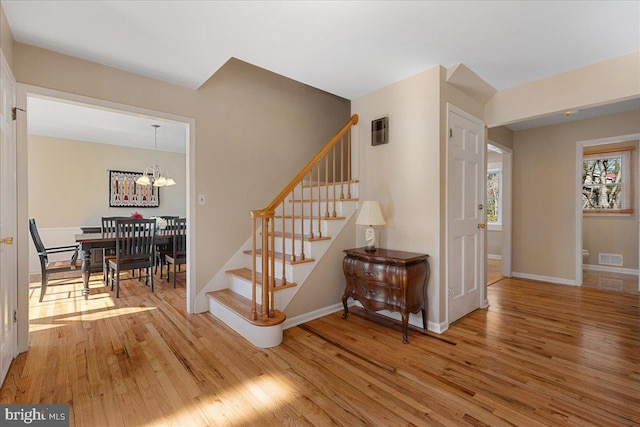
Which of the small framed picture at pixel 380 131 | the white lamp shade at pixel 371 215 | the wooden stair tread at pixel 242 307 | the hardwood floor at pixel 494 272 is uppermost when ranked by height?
the small framed picture at pixel 380 131

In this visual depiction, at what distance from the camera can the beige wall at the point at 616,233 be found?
16.0ft

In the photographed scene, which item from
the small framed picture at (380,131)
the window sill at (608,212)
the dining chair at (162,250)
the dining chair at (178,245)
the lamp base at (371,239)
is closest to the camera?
the lamp base at (371,239)

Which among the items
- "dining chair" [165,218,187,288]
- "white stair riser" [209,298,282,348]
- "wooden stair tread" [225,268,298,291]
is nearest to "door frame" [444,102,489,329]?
"wooden stair tread" [225,268,298,291]

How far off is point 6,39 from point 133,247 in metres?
2.50

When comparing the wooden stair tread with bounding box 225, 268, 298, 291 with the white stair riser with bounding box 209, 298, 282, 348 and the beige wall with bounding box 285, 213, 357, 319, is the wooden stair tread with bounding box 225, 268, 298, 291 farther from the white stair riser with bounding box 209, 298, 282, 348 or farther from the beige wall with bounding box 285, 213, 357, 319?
the white stair riser with bounding box 209, 298, 282, 348

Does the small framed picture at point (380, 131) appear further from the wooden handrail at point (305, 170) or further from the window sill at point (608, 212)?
the window sill at point (608, 212)

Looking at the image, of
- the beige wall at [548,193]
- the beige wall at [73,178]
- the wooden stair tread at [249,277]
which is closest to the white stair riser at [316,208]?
the wooden stair tread at [249,277]

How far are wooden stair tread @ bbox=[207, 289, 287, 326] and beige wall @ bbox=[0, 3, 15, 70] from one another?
2.39m

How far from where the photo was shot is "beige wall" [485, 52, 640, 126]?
253 cm

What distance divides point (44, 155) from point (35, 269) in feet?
6.55

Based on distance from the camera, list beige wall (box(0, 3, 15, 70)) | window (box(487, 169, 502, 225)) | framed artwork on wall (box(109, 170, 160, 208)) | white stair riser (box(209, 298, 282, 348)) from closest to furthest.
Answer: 1. beige wall (box(0, 3, 15, 70))
2. white stair riser (box(209, 298, 282, 348))
3. framed artwork on wall (box(109, 170, 160, 208))
4. window (box(487, 169, 502, 225))

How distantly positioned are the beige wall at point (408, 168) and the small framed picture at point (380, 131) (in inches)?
1.9

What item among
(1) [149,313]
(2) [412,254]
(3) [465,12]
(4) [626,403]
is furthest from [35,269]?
(4) [626,403]

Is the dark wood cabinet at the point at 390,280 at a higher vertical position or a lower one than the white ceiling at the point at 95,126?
lower
